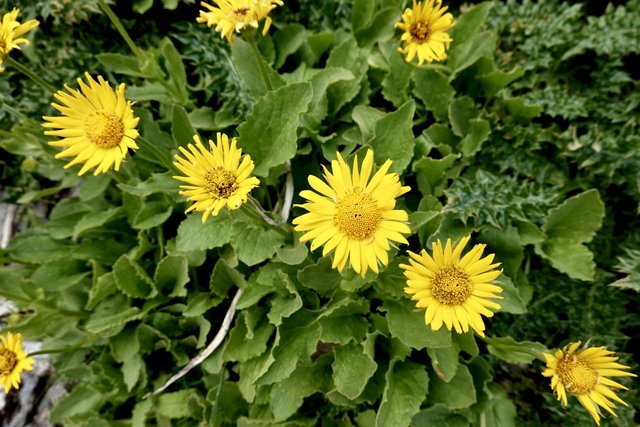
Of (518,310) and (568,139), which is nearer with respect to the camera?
(518,310)

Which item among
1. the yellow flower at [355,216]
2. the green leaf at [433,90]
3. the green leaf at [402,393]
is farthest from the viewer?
the green leaf at [433,90]

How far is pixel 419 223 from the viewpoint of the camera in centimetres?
229

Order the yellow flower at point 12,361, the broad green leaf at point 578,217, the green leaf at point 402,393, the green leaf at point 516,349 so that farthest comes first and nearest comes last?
the broad green leaf at point 578,217
the yellow flower at point 12,361
the green leaf at point 402,393
the green leaf at point 516,349

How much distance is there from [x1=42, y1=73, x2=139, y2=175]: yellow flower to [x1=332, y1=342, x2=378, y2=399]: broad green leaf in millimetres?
1545

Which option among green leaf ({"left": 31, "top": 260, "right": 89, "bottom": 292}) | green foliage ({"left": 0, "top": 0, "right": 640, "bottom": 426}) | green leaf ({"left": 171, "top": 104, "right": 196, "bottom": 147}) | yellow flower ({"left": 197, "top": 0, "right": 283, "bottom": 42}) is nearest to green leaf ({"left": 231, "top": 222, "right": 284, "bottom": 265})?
green foliage ({"left": 0, "top": 0, "right": 640, "bottom": 426})

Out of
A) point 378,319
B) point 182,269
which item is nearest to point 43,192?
point 182,269

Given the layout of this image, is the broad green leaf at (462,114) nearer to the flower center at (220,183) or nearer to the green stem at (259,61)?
the green stem at (259,61)

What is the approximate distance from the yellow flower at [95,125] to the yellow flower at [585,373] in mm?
2191

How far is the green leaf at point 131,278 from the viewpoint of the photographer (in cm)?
296

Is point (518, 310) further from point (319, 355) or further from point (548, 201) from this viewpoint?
point (319, 355)

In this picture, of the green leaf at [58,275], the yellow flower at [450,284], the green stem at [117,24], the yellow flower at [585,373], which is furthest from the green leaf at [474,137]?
the green leaf at [58,275]

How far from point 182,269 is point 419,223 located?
1.48m

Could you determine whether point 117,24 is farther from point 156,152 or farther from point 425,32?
point 425,32

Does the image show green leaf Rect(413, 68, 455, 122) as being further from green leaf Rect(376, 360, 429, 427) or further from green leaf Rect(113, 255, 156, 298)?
green leaf Rect(113, 255, 156, 298)
